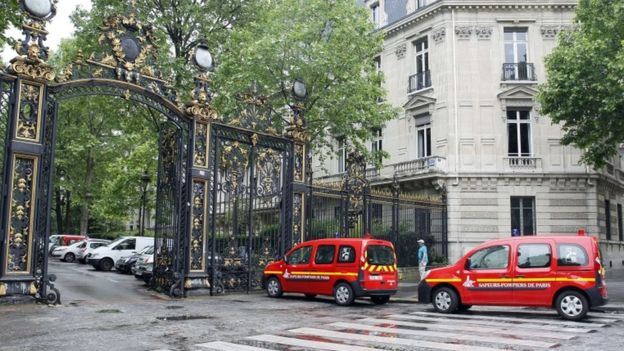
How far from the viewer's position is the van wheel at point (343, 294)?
1411cm

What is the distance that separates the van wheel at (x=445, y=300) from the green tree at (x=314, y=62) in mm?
9490

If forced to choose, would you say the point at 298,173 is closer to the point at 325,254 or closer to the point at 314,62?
the point at 325,254

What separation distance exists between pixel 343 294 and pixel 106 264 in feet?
60.3

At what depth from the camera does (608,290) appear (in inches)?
711

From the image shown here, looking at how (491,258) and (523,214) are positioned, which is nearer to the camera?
(491,258)

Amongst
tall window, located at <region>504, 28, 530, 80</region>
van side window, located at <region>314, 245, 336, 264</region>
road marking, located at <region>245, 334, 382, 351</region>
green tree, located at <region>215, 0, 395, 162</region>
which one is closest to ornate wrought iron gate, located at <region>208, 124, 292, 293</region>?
van side window, located at <region>314, 245, 336, 264</region>

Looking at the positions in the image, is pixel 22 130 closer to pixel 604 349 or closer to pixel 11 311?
pixel 11 311

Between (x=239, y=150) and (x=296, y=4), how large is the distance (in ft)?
23.2

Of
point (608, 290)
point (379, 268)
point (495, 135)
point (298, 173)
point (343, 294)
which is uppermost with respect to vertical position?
point (495, 135)

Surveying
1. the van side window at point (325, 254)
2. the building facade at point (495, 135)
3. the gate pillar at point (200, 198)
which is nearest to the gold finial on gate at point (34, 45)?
the gate pillar at point (200, 198)

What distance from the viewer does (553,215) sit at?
27000mm

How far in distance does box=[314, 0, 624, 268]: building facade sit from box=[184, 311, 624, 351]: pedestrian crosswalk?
49.5 ft

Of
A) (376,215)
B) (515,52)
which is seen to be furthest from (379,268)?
(515,52)

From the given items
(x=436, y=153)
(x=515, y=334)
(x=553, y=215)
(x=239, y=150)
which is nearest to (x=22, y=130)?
(x=239, y=150)
